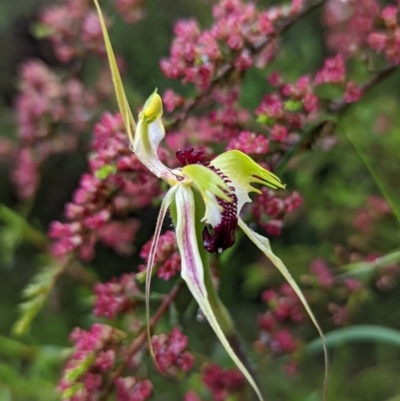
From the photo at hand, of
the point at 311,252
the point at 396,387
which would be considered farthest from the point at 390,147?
the point at 396,387

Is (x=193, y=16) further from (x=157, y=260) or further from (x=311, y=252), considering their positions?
(x=157, y=260)

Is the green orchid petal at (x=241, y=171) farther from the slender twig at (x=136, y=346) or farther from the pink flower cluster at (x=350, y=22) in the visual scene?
the pink flower cluster at (x=350, y=22)

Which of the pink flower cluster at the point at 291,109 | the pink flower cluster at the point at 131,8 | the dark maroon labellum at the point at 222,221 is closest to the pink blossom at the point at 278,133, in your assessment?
the pink flower cluster at the point at 291,109

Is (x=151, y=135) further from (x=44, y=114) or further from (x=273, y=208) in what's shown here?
(x=44, y=114)

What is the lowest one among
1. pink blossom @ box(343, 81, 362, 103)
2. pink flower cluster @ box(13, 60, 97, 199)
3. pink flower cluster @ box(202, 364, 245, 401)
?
pink flower cluster @ box(202, 364, 245, 401)

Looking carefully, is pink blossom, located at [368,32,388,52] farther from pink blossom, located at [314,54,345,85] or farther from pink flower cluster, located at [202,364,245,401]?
pink flower cluster, located at [202,364,245,401]

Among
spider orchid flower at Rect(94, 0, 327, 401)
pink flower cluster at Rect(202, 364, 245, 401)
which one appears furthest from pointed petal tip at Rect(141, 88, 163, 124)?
pink flower cluster at Rect(202, 364, 245, 401)
